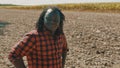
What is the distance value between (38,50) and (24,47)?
6.4 inches

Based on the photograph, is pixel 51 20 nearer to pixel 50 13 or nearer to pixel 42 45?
pixel 50 13

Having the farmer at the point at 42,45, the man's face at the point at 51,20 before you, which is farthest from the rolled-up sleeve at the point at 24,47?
the man's face at the point at 51,20

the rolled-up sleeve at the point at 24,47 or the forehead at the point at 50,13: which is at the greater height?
the forehead at the point at 50,13

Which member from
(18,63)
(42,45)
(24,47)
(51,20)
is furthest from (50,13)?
(18,63)

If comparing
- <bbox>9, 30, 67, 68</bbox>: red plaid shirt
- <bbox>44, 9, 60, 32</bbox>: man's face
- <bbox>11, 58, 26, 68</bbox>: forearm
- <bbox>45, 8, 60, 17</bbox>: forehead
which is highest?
<bbox>45, 8, 60, 17</bbox>: forehead

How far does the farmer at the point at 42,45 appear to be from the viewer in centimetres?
407

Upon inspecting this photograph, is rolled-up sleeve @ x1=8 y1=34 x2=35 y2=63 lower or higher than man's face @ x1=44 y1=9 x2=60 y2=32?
lower

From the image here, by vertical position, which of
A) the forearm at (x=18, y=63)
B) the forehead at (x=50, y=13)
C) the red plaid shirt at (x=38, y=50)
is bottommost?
the forearm at (x=18, y=63)

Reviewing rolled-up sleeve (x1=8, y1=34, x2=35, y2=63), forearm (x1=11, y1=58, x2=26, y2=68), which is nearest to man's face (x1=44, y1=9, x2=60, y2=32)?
rolled-up sleeve (x1=8, y1=34, x2=35, y2=63)

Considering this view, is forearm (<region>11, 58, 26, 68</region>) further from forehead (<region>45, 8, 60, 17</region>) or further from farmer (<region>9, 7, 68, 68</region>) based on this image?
forehead (<region>45, 8, 60, 17</region>)

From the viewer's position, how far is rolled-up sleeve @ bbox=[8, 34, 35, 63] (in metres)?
4.05

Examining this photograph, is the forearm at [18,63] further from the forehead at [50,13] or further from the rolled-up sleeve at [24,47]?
the forehead at [50,13]

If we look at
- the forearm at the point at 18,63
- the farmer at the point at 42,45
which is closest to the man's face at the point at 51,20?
the farmer at the point at 42,45

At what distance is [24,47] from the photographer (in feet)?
13.4
